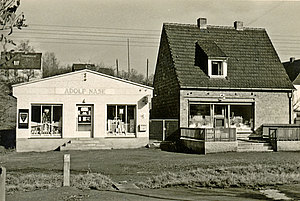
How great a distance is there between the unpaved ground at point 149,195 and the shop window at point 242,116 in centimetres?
1997

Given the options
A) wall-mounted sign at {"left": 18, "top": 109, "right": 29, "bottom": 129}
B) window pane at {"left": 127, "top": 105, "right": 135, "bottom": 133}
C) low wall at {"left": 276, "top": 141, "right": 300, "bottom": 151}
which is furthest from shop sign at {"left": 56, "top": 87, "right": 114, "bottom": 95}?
low wall at {"left": 276, "top": 141, "right": 300, "bottom": 151}

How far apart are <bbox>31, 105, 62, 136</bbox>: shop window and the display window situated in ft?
30.0

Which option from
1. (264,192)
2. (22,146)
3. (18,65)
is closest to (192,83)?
(22,146)

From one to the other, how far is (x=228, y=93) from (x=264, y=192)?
2008 cm

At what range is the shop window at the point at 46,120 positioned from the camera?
29.3 metres

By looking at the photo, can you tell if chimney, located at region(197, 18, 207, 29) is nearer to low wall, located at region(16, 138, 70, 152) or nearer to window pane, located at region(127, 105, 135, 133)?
window pane, located at region(127, 105, 135, 133)

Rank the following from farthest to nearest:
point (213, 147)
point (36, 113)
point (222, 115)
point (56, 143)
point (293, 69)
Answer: point (293, 69) < point (222, 115) < point (36, 113) < point (56, 143) < point (213, 147)

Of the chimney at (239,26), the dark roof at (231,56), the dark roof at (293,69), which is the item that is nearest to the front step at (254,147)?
the dark roof at (231,56)

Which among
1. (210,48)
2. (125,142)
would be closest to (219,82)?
(210,48)

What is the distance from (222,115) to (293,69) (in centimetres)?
2811

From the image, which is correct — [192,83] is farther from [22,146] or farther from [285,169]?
[285,169]

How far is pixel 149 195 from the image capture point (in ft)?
39.3

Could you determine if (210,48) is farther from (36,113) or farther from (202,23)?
(36,113)

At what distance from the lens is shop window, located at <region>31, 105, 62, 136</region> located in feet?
96.1
